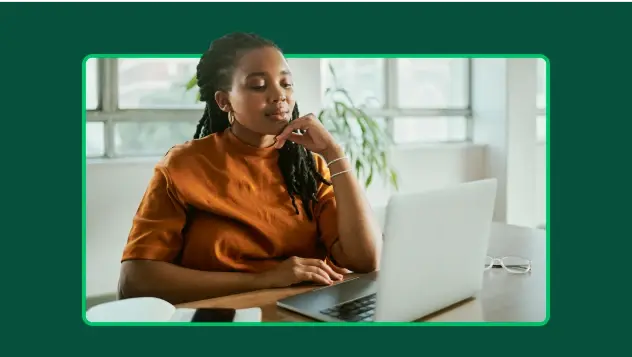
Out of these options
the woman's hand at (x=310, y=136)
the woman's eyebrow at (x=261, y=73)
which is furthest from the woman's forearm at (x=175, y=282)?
the woman's eyebrow at (x=261, y=73)

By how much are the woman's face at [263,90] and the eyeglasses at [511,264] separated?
491 millimetres

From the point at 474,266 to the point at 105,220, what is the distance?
0.66m

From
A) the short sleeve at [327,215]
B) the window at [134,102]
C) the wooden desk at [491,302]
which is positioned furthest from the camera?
the short sleeve at [327,215]

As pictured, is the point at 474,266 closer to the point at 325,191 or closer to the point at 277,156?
the point at 325,191

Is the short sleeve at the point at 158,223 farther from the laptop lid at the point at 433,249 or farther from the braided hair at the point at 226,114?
the laptop lid at the point at 433,249

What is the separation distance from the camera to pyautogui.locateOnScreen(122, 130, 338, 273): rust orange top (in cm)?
124

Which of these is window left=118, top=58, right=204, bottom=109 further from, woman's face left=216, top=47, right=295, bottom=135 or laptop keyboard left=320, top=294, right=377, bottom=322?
laptop keyboard left=320, top=294, right=377, bottom=322

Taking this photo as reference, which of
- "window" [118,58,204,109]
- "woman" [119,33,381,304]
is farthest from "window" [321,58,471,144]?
"window" [118,58,204,109]

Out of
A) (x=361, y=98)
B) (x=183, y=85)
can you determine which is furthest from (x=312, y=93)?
(x=183, y=85)

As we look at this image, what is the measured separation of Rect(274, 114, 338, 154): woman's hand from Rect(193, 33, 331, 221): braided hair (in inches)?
1.5

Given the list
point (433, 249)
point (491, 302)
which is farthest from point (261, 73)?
point (491, 302)

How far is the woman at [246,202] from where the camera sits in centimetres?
120

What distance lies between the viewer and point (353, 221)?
4.27 feet

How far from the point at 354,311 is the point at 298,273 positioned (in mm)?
152
